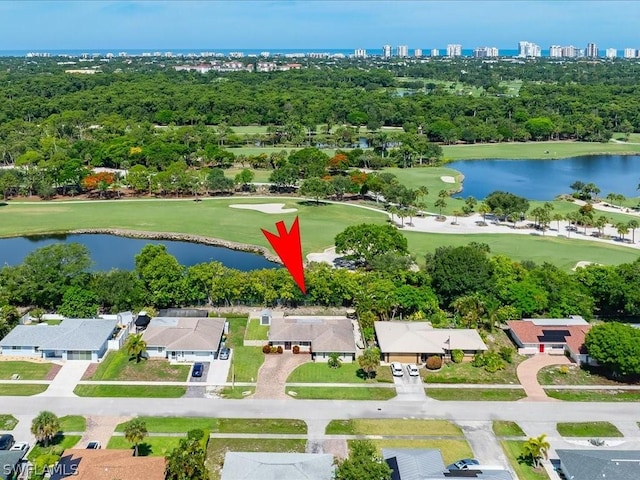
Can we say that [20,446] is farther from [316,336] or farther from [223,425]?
[316,336]

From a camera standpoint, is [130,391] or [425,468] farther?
[130,391]

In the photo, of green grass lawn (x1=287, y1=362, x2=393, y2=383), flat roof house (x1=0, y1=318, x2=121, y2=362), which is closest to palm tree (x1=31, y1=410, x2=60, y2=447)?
flat roof house (x1=0, y1=318, x2=121, y2=362)

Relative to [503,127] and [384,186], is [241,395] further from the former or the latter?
[503,127]

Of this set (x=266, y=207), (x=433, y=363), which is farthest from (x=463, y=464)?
(x=266, y=207)

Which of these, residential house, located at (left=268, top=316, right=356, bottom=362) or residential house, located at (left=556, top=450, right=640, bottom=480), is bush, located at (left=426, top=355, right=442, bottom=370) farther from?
residential house, located at (left=556, top=450, right=640, bottom=480)

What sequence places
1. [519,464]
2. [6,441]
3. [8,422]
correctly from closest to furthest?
[519,464] → [6,441] → [8,422]
